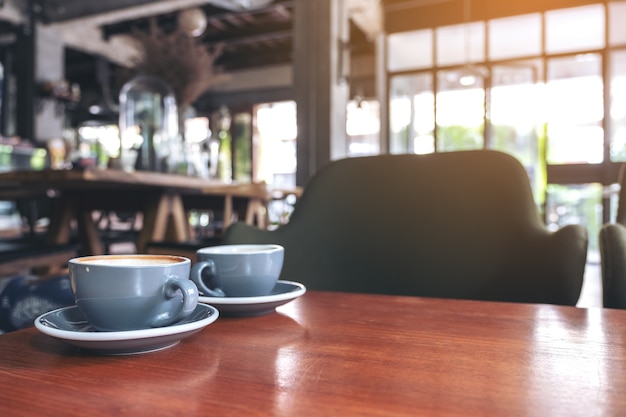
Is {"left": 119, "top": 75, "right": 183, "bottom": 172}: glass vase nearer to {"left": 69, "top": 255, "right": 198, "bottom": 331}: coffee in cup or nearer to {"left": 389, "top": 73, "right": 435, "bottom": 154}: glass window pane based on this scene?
{"left": 69, "top": 255, "right": 198, "bottom": 331}: coffee in cup

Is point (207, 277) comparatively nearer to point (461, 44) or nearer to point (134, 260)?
point (134, 260)

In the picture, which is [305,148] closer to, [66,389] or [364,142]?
[66,389]

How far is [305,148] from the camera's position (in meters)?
5.22

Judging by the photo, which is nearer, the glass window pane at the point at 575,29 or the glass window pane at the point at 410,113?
the glass window pane at the point at 575,29

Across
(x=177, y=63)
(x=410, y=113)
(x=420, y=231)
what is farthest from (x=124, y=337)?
(x=410, y=113)

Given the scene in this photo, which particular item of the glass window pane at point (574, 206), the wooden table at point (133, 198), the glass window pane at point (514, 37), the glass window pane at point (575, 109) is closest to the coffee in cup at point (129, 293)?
the wooden table at point (133, 198)

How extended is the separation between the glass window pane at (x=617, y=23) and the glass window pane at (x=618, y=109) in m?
0.19

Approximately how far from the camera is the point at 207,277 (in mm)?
714

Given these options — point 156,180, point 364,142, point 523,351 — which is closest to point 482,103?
point 364,142

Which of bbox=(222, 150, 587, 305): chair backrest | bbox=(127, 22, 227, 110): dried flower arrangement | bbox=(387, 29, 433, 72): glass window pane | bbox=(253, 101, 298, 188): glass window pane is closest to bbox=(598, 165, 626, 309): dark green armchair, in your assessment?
bbox=(222, 150, 587, 305): chair backrest

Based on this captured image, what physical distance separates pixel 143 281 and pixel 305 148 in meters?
4.76

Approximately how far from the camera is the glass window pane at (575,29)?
7.92 metres

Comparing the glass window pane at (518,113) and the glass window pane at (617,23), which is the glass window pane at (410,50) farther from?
the glass window pane at (617,23)

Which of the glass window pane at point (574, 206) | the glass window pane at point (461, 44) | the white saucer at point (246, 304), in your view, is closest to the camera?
the white saucer at point (246, 304)
